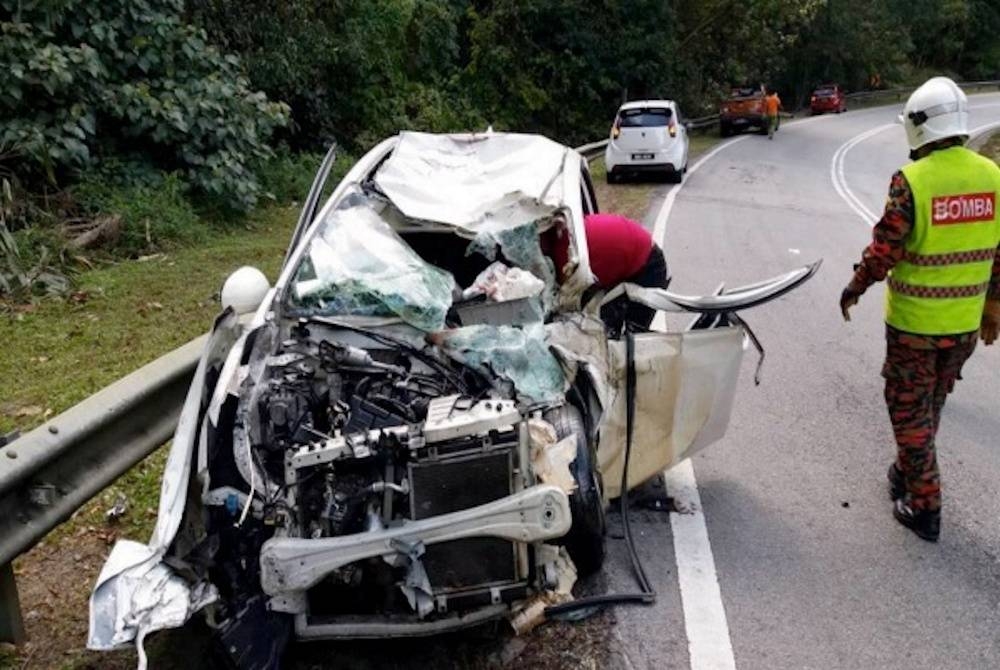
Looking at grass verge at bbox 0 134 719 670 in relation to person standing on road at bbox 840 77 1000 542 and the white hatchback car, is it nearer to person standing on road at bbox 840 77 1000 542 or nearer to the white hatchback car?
A: person standing on road at bbox 840 77 1000 542

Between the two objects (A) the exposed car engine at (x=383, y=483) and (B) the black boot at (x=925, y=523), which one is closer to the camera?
(A) the exposed car engine at (x=383, y=483)

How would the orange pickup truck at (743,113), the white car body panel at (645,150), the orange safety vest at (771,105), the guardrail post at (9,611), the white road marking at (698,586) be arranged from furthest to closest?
1. the orange pickup truck at (743,113)
2. the orange safety vest at (771,105)
3. the white car body panel at (645,150)
4. the white road marking at (698,586)
5. the guardrail post at (9,611)

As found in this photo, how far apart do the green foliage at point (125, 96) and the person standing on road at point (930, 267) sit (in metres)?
7.66

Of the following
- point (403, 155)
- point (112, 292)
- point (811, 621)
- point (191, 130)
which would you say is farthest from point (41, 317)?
point (811, 621)

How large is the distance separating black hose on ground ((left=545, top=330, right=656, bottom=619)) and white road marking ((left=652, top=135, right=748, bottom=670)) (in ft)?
0.55

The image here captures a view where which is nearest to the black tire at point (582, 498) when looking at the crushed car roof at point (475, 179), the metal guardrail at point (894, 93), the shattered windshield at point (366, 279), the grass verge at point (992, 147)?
the shattered windshield at point (366, 279)

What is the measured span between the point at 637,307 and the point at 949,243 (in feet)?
4.84

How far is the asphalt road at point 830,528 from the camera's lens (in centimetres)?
333

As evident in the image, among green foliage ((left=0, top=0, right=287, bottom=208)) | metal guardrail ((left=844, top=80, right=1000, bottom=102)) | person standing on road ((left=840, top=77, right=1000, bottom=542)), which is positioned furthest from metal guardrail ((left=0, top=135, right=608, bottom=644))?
metal guardrail ((left=844, top=80, right=1000, bottom=102))

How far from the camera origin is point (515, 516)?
2961mm

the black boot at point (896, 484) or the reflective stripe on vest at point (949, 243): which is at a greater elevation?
the reflective stripe on vest at point (949, 243)

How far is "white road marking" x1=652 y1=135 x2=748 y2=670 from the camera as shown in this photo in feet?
10.7

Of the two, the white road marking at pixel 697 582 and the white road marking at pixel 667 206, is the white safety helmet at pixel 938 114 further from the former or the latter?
the white road marking at pixel 667 206

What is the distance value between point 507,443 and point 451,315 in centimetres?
108
